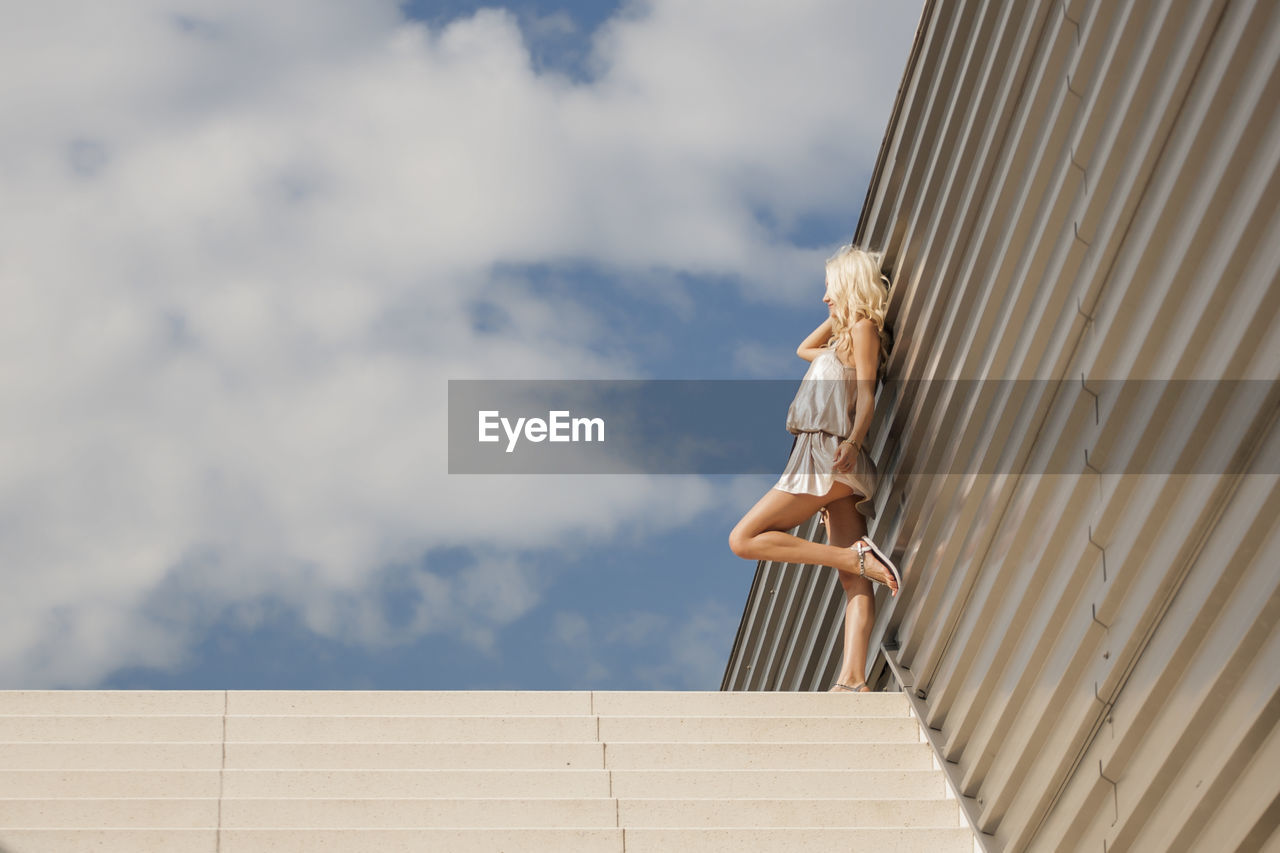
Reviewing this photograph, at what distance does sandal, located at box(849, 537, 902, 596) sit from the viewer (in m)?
5.21

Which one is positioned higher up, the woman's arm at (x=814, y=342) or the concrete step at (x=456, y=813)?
the woman's arm at (x=814, y=342)

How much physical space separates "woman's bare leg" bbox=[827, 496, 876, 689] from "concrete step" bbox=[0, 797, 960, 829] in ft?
3.49

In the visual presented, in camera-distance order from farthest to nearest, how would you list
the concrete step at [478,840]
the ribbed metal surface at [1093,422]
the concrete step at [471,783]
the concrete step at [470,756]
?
the concrete step at [470,756] < the concrete step at [471,783] < the concrete step at [478,840] < the ribbed metal surface at [1093,422]

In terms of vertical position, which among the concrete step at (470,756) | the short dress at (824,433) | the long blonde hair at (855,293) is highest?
the long blonde hair at (855,293)

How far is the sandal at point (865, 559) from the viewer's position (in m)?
5.21

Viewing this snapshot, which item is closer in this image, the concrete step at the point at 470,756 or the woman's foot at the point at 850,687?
the concrete step at the point at 470,756

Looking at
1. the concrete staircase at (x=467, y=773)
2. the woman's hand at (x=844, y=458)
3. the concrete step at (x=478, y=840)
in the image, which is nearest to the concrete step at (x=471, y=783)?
the concrete staircase at (x=467, y=773)

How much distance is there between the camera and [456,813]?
405 centimetres

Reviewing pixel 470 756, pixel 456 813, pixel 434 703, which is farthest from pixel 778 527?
pixel 456 813

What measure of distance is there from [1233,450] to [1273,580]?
311 millimetres

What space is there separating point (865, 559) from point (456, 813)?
1.97 metres

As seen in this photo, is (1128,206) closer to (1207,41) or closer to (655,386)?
(1207,41)
